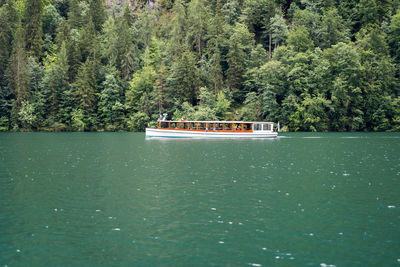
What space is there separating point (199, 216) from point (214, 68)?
98912mm

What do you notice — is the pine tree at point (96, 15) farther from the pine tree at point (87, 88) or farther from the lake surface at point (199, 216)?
the lake surface at point (199, 216)

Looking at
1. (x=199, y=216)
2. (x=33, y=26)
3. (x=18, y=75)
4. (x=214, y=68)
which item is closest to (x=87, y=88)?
(x=18, y=75)

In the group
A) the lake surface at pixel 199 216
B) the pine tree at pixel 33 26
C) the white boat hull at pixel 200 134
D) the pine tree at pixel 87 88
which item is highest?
the pine tree at pixel 33 26

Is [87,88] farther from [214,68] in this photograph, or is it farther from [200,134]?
[200,134]

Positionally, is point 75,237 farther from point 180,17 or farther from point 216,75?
point 180,17

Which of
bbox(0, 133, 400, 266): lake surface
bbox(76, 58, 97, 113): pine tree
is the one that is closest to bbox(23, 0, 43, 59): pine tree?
bbox(76, 58, 97, 113): pine tree

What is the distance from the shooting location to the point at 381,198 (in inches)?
950

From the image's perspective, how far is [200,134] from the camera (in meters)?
87.6

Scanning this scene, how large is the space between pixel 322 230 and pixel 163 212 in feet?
24.5

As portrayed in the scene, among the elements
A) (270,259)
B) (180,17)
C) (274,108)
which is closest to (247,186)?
(270,259)

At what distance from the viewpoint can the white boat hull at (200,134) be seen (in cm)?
8581

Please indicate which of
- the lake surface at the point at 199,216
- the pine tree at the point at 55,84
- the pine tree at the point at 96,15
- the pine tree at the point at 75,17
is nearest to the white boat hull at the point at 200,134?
Answer: the pine tree at the point at 55,84

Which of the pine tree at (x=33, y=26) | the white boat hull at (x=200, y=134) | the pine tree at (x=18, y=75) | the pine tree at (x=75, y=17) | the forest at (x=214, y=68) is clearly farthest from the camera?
the pine tree at (x=75, y=17)

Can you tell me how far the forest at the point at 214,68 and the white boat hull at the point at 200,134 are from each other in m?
20.2
